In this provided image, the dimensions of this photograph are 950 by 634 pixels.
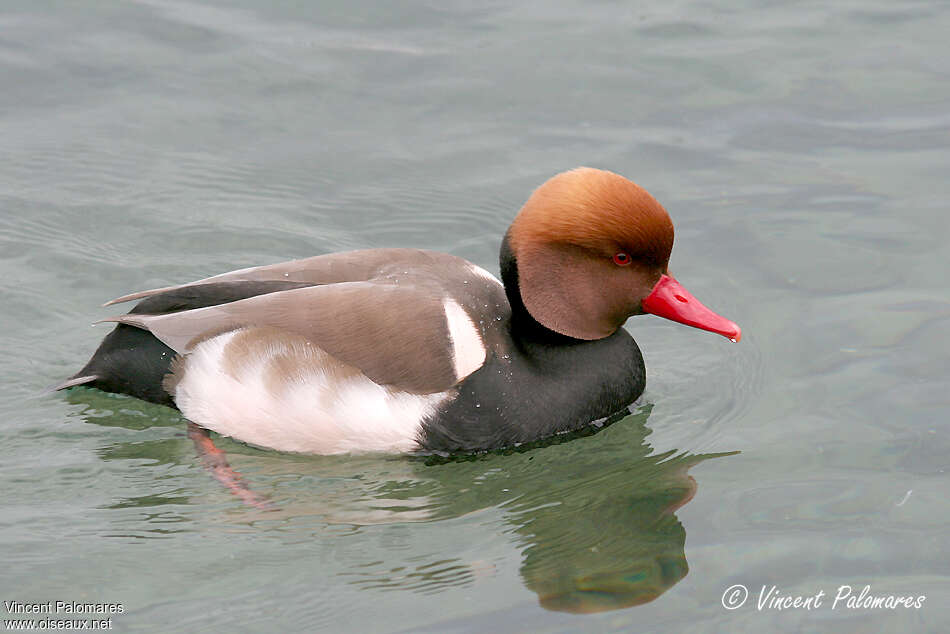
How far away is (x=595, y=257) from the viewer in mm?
5848

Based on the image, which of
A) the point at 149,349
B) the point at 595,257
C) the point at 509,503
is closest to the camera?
the point at 509,503

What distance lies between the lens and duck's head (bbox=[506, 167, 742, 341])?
570 centimetres

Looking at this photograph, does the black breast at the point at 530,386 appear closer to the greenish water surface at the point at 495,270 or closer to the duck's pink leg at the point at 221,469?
the greenish water surface at the point at 495,270

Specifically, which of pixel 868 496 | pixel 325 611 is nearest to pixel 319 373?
pixel 325 611

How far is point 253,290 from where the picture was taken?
6.02m

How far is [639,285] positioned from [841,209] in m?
2.28

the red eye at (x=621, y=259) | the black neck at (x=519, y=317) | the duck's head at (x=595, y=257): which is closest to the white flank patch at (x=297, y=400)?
the black neck at (x=519, y=317)

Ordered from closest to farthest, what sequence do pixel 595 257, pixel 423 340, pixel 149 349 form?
pixel 423 340, pixel 595 257, pixel 149 349

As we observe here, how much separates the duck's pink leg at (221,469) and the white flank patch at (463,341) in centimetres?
99

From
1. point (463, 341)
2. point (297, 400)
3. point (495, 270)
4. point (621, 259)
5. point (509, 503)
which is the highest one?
point (621, 259)

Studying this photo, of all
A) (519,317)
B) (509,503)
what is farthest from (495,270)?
(509,503)

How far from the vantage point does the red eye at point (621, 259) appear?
5.85 metres

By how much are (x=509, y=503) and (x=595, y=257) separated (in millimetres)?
1131

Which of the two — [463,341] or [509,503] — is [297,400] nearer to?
[463,341]
